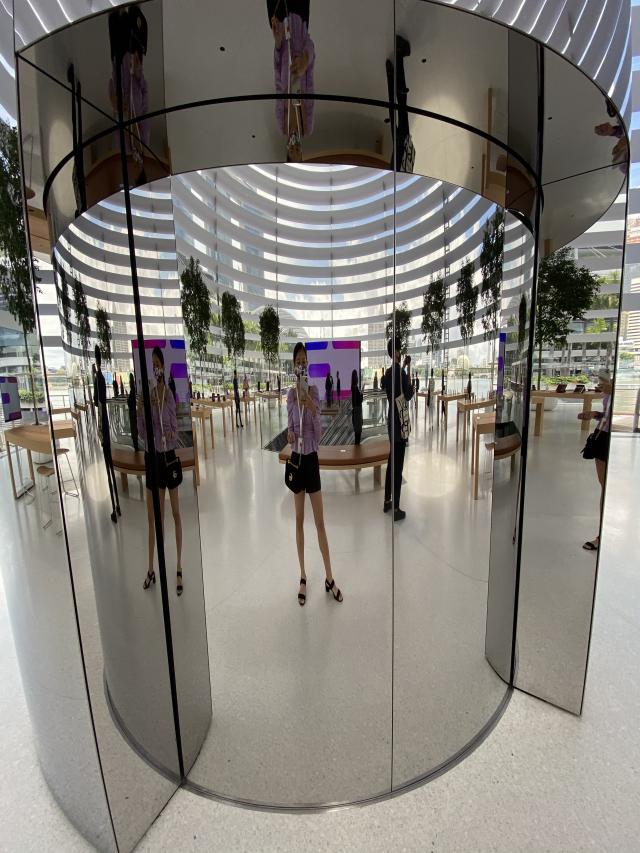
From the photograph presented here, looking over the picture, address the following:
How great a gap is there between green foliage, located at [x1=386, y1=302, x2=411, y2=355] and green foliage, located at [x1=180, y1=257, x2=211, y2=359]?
0.59 metres

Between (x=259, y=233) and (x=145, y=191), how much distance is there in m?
0.37

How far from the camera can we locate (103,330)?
1.20m

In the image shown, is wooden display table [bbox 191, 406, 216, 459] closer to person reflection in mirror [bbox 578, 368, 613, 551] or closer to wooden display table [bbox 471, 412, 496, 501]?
wooden display table [bbox 471, 412, 496, 501]

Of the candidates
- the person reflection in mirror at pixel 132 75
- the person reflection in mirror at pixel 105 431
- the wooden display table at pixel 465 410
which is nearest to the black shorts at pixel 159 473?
the person reflection in mirror at pixel 105 431

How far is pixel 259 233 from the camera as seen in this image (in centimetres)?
125

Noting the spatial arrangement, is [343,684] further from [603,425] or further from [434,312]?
[603,425]

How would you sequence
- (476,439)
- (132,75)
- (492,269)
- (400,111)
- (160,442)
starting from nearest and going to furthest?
(132,75) < (400,111) < (160,442) < (492,269) < (476,439)

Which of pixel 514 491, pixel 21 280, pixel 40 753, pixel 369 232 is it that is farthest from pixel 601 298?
pixel 40 753

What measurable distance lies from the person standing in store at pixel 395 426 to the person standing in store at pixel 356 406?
0.32ft

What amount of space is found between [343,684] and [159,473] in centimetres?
106

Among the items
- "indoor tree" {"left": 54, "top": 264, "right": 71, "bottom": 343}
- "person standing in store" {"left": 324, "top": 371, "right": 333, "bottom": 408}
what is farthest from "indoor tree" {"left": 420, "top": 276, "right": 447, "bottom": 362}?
"indoor tree" {"left": 54, "top": 264, "right": 71, "bottom": 343}

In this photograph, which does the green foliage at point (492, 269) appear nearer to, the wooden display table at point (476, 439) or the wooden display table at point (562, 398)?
the wooden display table at point (476, 439)

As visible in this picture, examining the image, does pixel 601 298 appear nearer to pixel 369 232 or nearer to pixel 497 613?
pixel 369 232

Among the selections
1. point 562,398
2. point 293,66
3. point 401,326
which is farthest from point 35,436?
point 562,398
